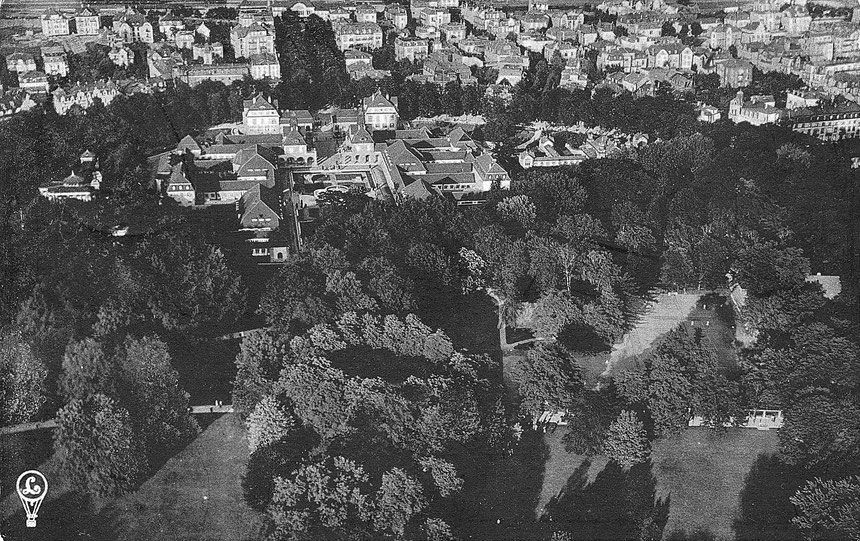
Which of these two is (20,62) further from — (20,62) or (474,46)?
(474,46)

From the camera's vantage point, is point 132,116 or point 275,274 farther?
point 132,116

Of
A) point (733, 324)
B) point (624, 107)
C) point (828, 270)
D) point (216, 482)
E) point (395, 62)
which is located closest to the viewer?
point (216, 482)

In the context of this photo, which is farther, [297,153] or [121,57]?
[121,57]

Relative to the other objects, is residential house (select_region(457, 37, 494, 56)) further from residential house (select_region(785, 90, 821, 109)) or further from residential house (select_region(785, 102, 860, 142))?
residential house (select_region(785, 102, 860, 142))

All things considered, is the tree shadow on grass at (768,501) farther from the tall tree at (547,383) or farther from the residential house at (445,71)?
the residential house at (445,71)

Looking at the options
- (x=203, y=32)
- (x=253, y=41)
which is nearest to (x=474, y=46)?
(x=253, y=41)

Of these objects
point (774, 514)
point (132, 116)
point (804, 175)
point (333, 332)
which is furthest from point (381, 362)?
point (132, 116)

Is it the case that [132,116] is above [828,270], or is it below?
above

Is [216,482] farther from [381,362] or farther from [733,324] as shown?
[733,324]
